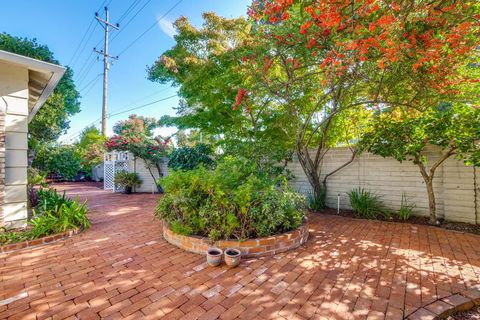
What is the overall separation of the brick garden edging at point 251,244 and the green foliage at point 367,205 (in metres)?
2.72

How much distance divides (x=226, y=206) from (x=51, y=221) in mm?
3171

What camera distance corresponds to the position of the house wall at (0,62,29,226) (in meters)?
3.87

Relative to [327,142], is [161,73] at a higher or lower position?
higher

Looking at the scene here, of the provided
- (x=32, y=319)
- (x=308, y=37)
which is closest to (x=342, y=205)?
(x=308, y=37)

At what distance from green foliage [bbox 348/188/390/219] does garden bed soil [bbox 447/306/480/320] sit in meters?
3.28

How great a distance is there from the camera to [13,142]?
3.96 meters

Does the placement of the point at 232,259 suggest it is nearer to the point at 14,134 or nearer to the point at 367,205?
the point at 367,205

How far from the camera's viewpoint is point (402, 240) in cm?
377

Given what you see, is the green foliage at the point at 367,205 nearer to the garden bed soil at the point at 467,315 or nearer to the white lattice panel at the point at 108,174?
the garden bed soil at the point at 467,315

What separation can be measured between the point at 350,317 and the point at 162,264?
2195 mm

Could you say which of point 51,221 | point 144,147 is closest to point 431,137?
point 51,221

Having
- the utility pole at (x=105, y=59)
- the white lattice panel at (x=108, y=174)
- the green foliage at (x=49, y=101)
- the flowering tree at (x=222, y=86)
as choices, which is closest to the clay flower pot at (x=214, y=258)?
the flowering tree at (x=222, y=86)

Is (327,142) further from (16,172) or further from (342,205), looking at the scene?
(16,172)

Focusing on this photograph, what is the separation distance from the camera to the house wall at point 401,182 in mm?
4523
